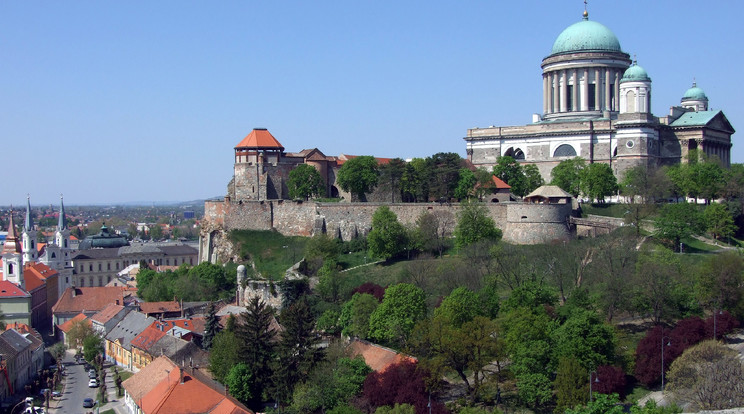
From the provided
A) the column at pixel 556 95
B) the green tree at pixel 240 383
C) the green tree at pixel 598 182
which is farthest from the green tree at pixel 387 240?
the column at pixel 556 95

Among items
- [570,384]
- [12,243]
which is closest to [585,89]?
[570,384]

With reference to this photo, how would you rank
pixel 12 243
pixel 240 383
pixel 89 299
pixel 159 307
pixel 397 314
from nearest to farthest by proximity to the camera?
pixel 240 383 → pixel 397 314 → pixel 159 307 → pixel 89 299 → pixel 12 243

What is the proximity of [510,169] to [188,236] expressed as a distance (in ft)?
442

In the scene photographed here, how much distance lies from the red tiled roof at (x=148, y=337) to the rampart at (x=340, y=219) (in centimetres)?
1527

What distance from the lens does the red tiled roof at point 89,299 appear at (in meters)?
71.1

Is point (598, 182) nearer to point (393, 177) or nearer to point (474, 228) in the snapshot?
point (474, 228)

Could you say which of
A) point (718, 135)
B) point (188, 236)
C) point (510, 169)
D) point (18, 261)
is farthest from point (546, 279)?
point (188, 236)

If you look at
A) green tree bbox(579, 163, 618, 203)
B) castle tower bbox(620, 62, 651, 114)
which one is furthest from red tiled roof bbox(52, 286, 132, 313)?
castle tower bbox(620, 62, 651, 114)

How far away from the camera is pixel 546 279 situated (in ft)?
163

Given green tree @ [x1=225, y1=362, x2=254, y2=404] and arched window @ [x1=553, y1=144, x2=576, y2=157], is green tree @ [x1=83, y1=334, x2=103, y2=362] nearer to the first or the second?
green tree @ [x1=225, y1=362, x2=254, y2=404]

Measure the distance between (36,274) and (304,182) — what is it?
97.8 ft

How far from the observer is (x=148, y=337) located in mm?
51688

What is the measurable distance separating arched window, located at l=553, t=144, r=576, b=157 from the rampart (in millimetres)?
13429

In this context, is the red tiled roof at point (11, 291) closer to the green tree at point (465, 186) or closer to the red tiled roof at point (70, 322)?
the red tiled roof at point (70, 322)
